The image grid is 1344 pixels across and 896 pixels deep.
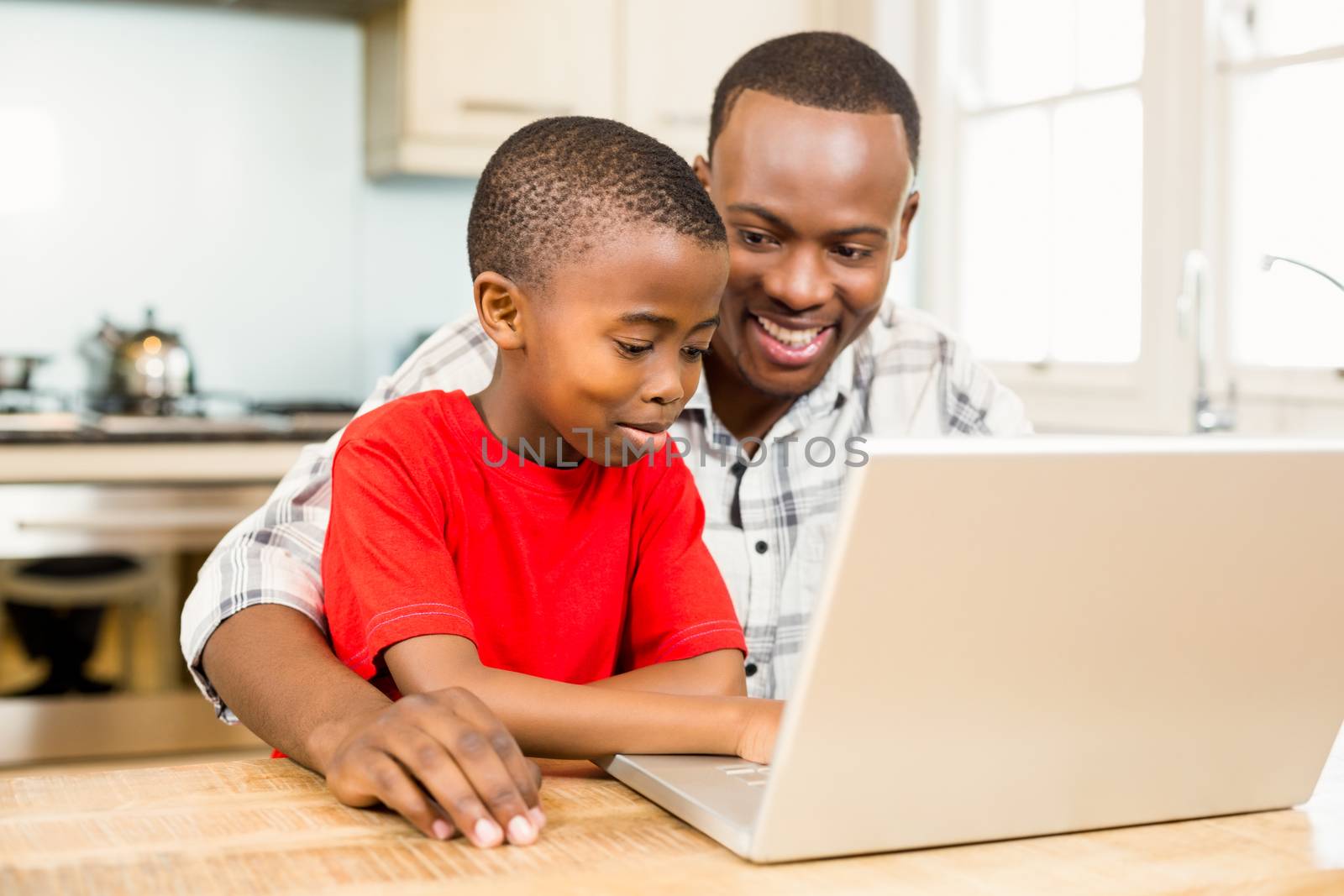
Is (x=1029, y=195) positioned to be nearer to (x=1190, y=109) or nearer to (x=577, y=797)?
(x=1190, y=109)

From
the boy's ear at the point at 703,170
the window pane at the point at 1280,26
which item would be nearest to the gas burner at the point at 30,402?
the boy's ear at the point at 703,170

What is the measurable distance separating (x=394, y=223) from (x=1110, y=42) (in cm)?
169

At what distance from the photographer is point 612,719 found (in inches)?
34.9

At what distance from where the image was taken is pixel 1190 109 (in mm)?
2543

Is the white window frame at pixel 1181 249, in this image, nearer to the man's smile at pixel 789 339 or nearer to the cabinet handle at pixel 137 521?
the man's smile at pixel 789 339

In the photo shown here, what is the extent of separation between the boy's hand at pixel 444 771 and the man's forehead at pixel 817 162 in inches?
26.7

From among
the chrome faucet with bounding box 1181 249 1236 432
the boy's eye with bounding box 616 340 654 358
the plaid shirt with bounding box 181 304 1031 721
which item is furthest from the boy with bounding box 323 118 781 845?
the chrome faucet with bounding box 1181 249 1236 432

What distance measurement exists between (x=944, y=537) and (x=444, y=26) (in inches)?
110

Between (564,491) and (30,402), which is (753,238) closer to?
(564,491)

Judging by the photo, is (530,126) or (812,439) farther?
(812,439)

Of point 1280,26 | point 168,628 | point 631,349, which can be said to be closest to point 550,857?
point 631,349

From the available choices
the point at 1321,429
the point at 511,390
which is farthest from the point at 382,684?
the point at 1321,429

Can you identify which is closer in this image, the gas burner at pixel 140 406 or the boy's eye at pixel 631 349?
the boy's eye at pixel 631 349

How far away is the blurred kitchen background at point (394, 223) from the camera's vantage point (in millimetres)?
2506
